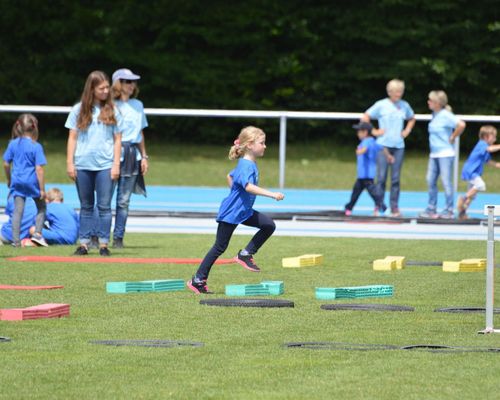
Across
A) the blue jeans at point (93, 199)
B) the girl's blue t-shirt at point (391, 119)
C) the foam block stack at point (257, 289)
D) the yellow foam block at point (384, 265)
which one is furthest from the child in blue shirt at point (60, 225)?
the girl's blue t-shirt at point (391, 119)

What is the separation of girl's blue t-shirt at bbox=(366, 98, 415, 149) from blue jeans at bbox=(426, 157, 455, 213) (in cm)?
62

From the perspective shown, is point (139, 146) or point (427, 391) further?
point (139, 146)

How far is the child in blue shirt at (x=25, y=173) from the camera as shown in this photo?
14906 mm

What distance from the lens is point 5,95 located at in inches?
1523

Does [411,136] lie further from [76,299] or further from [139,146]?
[76,299]

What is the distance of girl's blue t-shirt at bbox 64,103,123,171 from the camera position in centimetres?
1363

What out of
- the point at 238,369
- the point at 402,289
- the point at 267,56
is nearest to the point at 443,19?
the point at 267,56

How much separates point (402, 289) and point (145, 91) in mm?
29385

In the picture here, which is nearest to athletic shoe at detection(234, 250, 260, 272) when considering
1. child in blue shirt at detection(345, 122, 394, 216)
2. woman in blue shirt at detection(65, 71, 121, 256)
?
woman in blue shirt at detection(65, 71, 121, 256)

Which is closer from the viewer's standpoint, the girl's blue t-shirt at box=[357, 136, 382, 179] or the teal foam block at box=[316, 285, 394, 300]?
the teal foam block at box=[316, 285, 394, 300]

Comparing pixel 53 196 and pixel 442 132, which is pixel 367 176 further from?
pixel 53 196

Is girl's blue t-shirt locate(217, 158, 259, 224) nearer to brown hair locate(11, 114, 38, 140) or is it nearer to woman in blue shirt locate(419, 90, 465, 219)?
brown hair locate(11, 114, 38, 140)

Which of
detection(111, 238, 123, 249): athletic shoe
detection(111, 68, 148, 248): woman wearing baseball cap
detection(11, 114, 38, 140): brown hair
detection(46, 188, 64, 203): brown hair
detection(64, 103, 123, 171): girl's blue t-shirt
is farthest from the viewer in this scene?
detection(46, 188, 64, 203): brown hair

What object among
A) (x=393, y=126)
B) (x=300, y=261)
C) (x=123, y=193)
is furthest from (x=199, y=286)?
(x=393, y=126)
